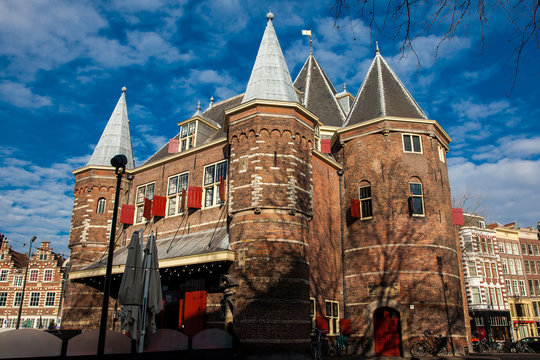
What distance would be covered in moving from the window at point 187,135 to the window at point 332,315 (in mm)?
11123

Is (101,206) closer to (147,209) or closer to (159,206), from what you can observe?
(147,209)

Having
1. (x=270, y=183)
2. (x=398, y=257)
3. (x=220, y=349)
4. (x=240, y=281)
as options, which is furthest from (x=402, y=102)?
(x=220, y=349)

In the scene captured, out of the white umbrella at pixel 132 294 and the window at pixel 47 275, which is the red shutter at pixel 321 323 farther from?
the window at pixel 47 275

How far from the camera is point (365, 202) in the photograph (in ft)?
68.3

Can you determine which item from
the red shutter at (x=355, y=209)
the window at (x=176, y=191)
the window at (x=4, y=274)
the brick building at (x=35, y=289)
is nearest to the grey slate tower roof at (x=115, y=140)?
the window at (x=176, y=191)

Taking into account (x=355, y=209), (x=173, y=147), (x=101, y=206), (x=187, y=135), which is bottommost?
(x=355, y=209)

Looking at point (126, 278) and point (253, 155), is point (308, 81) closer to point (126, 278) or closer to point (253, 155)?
point (253, 155)

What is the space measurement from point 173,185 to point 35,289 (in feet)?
116

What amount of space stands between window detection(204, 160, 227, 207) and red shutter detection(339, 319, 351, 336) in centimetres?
788

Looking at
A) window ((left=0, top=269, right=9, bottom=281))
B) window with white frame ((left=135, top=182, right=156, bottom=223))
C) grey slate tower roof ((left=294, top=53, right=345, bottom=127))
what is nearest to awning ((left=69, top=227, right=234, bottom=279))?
window with white frame ((left=135, top=182, right=156, bottom=223))

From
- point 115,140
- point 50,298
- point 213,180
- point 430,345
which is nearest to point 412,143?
point 430,345

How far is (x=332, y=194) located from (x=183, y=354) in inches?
505

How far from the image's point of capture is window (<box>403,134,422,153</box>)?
2070cm

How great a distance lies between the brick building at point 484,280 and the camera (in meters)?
40.1
